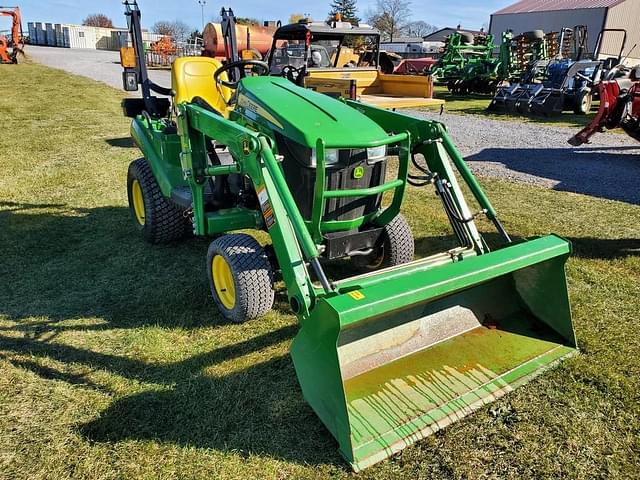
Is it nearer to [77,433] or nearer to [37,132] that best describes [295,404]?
[77,433]

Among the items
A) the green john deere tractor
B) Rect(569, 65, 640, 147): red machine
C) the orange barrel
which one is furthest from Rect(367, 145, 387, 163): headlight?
the orange barrel

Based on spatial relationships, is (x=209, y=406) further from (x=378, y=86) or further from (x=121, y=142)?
(x=378, y=86)

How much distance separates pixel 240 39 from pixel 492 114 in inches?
391

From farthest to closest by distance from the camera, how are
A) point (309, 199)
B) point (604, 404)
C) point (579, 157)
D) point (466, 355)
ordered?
1. point (579, 157)
2. point (309, 199)
3. point (466, 355)
4. point (604, 404)

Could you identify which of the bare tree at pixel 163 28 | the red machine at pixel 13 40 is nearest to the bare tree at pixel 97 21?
the bare tree at pixel 163 28

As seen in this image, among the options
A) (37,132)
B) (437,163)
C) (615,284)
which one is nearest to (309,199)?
(437,163)

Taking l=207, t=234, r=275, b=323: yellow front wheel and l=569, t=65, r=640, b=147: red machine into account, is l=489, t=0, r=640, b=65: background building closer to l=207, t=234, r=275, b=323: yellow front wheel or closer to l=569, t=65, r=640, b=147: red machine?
l=569, t=65, r=640, b=147: red machine

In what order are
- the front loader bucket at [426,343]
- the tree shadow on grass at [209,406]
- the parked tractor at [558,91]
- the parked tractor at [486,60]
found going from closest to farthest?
1. the front loader bucket at [426,343]
2. the tree shadow on grass at [209,406]
3. the parked tractor at [558,91]
4. the parked tractor at [486,60]

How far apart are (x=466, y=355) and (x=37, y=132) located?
9.58 m

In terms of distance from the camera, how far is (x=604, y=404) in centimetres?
258

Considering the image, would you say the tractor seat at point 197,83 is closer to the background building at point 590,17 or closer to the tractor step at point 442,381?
the tractor step at point 442,381

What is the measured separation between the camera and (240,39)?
18969mm

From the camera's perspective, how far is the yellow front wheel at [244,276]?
305 cm

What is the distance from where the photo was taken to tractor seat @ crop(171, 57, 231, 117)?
4738 millimetres
